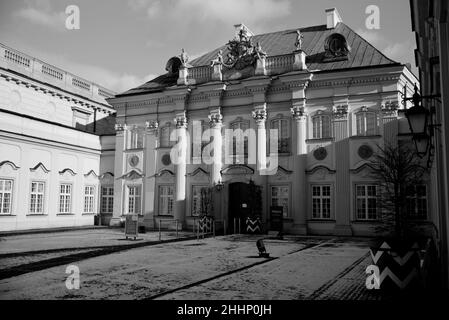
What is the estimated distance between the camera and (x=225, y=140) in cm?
2730

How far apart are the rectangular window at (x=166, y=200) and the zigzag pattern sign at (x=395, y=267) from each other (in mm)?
20819

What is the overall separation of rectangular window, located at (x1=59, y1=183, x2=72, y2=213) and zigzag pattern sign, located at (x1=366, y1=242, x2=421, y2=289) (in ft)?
75.8

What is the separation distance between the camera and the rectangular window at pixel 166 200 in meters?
28.7

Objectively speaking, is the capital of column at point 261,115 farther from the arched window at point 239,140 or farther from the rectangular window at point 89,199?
the rectangular window at point 89,199

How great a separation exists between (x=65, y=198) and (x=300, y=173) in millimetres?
14965

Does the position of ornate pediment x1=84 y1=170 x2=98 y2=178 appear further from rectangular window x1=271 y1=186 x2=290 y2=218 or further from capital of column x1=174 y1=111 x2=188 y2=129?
rectangular window x1=271 y1=186 x2=290 y2=218

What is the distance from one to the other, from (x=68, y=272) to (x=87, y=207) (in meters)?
19.4

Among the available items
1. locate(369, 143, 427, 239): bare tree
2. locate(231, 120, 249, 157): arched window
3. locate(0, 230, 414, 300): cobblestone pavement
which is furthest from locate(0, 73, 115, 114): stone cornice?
locate(369, 143, 427, 239): bare tree

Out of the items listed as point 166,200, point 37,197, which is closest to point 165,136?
point 166,200

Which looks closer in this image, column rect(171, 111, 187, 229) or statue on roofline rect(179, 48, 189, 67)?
column rect(171, 111, 187, 229)

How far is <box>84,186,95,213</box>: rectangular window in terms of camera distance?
98.2ft
